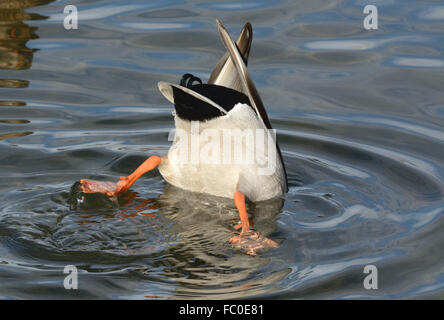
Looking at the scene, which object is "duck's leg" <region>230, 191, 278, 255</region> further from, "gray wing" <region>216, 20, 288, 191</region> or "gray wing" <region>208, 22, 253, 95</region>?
"gray wing" <region>208, 22, 253, 95</region>

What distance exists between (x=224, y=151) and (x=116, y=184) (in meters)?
1.22

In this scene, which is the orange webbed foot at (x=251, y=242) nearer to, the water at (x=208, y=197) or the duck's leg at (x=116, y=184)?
the water at (x=208, y=197)

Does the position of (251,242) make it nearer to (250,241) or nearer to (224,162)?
(250,241)

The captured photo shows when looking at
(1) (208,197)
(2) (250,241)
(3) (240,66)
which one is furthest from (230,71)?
(2) (250,241)

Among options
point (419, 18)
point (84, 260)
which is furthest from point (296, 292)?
point (419, 18)

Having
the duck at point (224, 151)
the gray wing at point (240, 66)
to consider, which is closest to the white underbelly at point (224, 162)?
the duck at point (224, 151)

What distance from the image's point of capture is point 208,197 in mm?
6816

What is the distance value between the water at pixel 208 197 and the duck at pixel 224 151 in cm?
15

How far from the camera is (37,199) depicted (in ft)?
21.1

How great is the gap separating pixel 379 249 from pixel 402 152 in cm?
250

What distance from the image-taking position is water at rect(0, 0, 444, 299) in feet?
17.4

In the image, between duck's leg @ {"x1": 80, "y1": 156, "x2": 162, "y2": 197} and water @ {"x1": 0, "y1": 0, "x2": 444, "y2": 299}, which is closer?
water @ {"x1": 0, "y1": 0, "x2": 444, "y2": 299}

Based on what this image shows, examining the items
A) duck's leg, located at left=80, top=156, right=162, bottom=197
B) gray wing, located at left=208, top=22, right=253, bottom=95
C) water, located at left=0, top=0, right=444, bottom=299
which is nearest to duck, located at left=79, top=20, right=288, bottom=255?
duck's leg, located at left=80, top=156, right=162, bottom=197

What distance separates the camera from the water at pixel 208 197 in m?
5.31
